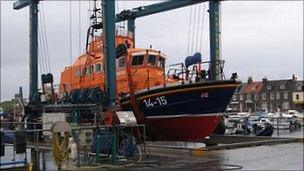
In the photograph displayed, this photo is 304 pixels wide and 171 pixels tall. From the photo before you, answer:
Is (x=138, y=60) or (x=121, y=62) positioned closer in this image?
(x=138, y=60)

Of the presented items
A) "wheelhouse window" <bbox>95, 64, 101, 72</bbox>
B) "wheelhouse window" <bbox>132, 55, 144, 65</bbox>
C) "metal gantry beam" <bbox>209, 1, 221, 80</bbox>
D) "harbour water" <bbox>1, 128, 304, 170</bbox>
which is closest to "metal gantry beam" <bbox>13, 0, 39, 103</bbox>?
"wheelhouse window" <bbox>95, 64, 101, 72</bbox>

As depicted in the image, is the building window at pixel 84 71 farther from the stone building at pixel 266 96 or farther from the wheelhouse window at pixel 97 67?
the stone building at pixel 266 96

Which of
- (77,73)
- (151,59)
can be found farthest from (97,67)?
(151,59)

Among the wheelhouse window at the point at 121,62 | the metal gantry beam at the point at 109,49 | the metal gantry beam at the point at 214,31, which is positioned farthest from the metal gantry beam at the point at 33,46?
the metal gantry beam at the point at 109,49

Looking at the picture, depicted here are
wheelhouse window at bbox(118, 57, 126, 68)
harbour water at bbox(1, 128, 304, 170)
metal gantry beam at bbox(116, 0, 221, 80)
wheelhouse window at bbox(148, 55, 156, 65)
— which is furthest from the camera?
metal gantry beam at bbox(116, 0, 221, 80)

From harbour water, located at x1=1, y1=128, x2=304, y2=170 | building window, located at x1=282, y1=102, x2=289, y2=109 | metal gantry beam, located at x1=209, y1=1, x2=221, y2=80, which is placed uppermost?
metal gantry beam, located at x1=209, y1=1, x2=221, y2=80

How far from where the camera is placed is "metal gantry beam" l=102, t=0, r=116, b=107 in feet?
50.3

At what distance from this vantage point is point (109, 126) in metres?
13.5

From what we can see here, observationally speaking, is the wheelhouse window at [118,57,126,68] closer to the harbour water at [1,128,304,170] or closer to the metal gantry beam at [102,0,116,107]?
the metal gantry beam at [102,0,116,107]

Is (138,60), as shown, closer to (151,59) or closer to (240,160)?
(151,59)

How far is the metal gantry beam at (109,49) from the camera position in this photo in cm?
1534

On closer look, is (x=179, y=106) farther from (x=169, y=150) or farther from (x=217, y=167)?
(x=217, y=167)

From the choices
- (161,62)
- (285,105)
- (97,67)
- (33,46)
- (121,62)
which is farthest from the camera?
(285,105)

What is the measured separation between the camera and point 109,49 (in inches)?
608
